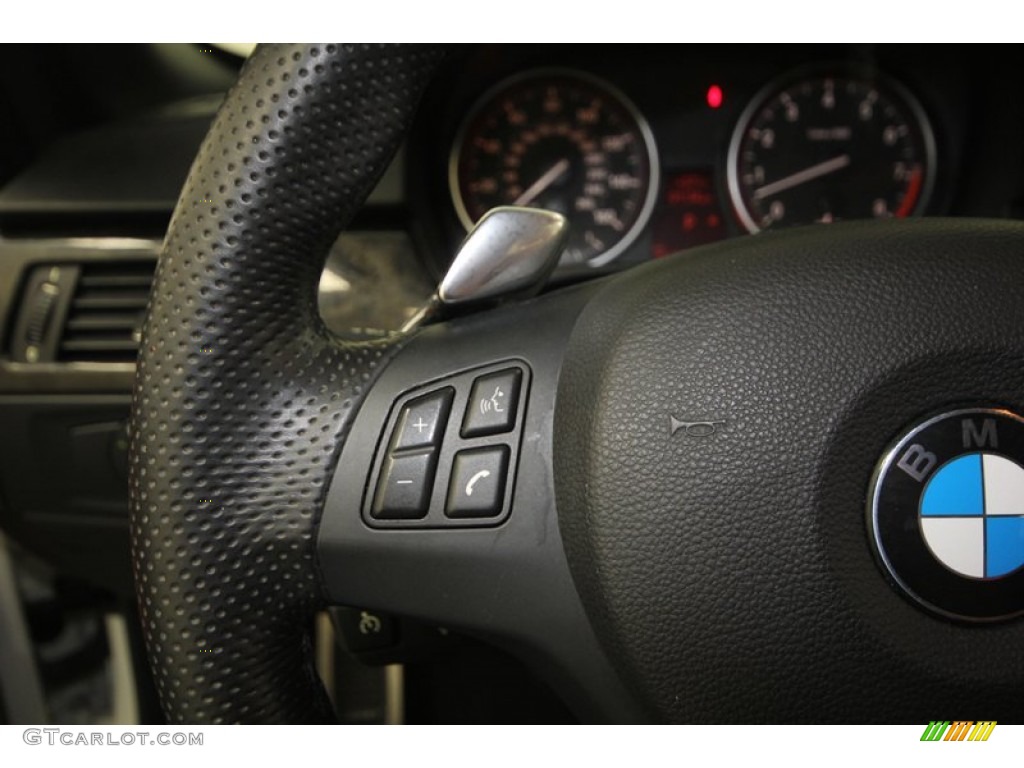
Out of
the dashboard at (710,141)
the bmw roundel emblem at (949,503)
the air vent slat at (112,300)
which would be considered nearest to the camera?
the bmw roundel emblem at (949,503)

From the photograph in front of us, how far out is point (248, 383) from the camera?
46 centimetres

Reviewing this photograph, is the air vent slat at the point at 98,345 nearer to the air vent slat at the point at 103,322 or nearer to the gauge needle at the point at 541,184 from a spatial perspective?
the air vent slat at the point at 103,322

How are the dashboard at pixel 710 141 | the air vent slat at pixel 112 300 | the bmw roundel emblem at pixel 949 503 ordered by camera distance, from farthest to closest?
1. the dashboard at pixel 710 141
2. the air vent slat at pixel 112 300
3. the bmw roundel emblem at pixel 949 503

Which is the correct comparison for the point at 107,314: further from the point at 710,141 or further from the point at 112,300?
the point at 710,141

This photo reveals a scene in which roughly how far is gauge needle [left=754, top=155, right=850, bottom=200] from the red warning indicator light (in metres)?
0.12

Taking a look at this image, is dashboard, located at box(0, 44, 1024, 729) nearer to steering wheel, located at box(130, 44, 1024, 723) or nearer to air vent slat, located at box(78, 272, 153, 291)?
air vent slat, located at box(78, 272, 153, 291)

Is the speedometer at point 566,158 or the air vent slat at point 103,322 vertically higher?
the speedometer at point 566,158

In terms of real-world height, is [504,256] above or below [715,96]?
below

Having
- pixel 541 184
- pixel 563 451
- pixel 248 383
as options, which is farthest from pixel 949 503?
pixel 541 184

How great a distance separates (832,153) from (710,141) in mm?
153

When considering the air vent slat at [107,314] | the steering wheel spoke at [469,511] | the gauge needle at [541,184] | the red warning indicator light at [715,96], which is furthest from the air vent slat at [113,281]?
the red warning indicator light at [715,96]

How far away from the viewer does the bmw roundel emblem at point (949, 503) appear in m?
0.43

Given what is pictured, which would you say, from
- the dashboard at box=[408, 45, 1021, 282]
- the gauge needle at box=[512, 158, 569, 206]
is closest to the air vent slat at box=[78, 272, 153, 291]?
the dashboard at box=[408, 45, 1021, 282]

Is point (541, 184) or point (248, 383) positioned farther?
point (541, 184)
